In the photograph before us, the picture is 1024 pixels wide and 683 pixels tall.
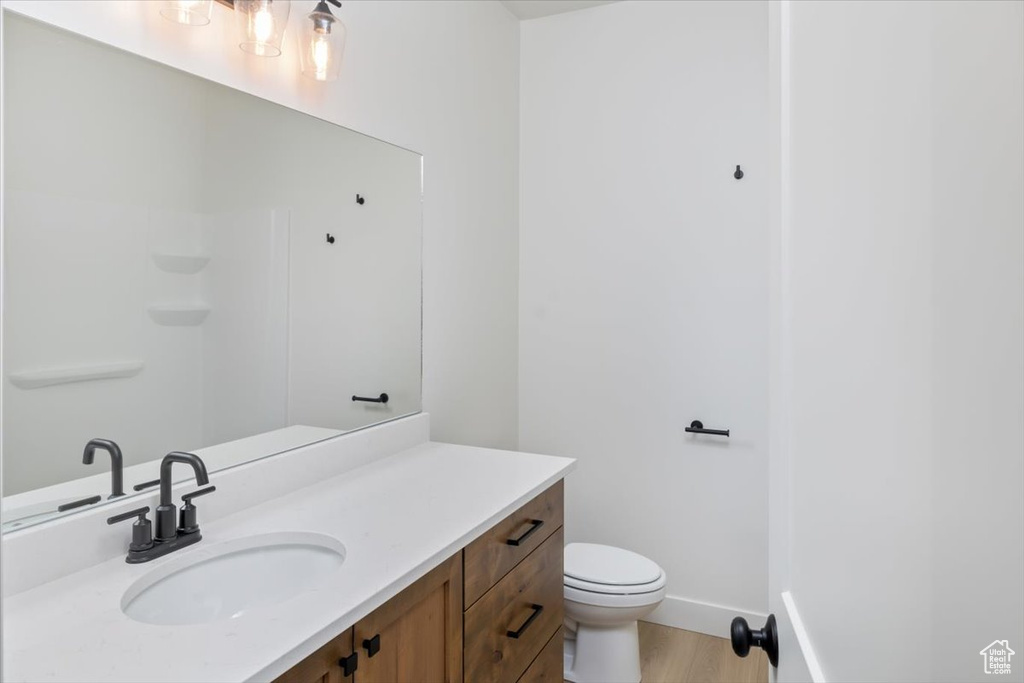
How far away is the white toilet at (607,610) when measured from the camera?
2.04m

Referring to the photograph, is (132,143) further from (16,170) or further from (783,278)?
(783,278)

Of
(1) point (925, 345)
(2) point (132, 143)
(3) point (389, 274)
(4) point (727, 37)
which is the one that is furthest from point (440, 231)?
(1) point (925, 345)

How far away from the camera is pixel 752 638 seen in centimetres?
69

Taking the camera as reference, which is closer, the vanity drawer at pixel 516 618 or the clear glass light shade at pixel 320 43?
the vanity drawer at pixel 516 618

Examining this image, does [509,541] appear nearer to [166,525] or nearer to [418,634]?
[418,634]

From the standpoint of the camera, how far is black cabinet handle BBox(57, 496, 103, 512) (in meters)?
1.09

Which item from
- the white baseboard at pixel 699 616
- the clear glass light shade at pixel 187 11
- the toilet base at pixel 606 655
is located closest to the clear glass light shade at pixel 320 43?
the clear glass light shade at pixel 187 11

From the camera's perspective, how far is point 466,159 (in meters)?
2.45

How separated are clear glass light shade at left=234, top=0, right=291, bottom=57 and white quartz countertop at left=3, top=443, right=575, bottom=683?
3.40 feet

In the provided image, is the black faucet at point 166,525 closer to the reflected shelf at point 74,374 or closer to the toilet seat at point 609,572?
the reflected shelf at point 74,374

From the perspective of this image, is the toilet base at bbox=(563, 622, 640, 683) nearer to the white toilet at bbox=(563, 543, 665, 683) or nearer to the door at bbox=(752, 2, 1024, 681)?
the white toilet at bbox=(563, 543, 665, 683)

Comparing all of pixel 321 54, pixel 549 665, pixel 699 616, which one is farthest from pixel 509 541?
pixel 699 616

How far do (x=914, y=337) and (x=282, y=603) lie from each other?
3.19 ft

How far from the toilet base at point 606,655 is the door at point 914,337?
5.80 ft
